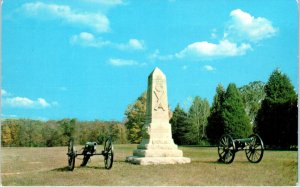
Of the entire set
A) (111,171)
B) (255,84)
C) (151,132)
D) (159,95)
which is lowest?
(111,171)

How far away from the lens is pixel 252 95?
48.0m

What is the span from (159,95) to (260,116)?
18.0 m

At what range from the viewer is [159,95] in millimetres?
19297

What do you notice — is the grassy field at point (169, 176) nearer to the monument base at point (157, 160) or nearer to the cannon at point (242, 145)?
the cannon at point (242, 145)

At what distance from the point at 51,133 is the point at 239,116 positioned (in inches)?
693

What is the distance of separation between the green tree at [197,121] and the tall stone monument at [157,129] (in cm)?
3191

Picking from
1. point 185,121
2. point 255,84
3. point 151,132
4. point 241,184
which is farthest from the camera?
point 185,121

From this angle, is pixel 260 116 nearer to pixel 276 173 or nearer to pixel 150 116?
pixel 150 116

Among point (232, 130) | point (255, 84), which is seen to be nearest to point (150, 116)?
point (232, 130)

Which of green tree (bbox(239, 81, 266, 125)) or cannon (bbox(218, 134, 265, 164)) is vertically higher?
green tree (bbox(239, 81, 266, 125))

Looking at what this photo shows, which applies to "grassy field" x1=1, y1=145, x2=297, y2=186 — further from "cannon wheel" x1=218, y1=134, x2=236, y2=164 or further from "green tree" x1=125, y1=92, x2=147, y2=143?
"green tree" x1=125, y1=92, x2=147, y2=143

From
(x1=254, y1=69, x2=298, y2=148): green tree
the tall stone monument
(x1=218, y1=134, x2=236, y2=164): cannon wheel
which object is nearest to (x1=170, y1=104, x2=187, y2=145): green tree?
(x1=254, y1=69, x2=298, y2=148): green tree

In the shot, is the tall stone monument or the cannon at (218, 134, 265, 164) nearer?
the cannon at (218, 134, 265, 164)

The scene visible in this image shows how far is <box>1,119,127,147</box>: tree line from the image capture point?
128 ft
